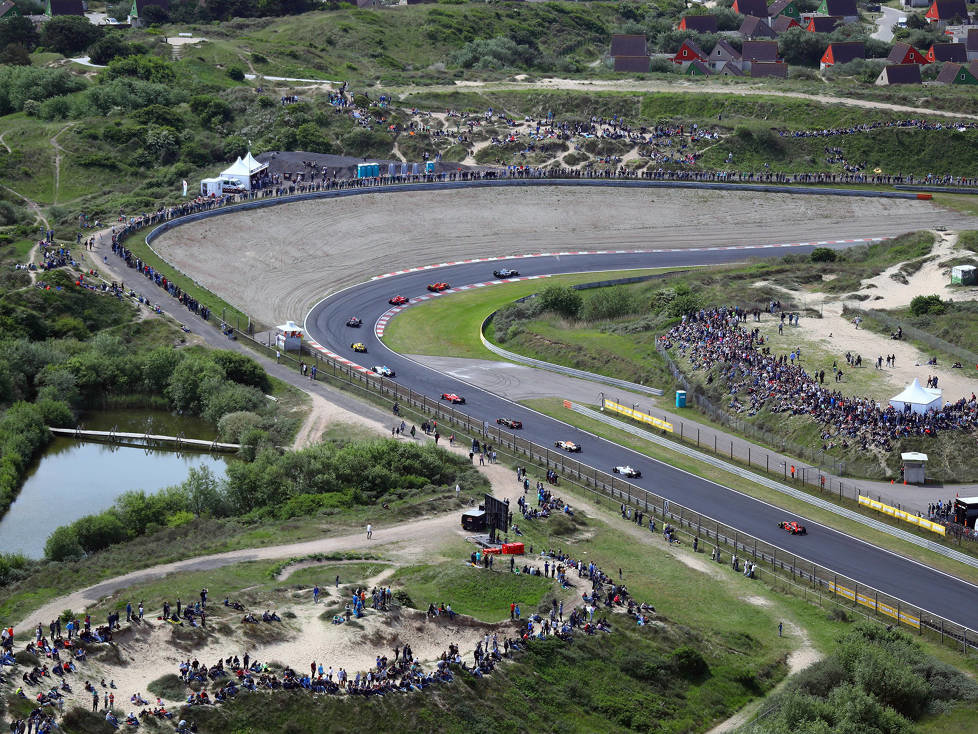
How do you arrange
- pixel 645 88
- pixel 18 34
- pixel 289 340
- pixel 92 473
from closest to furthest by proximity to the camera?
pixel 92 473, pixel 289 340, pixel 645 88, pixel 18 34

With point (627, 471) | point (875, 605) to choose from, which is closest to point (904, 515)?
point (875, 605)

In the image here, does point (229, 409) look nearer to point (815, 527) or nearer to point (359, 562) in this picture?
point (359, 562)

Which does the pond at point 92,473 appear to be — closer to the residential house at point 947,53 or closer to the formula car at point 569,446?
the formula car at point 569,446

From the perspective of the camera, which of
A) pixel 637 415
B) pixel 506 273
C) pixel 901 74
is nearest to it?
pixel 637 415

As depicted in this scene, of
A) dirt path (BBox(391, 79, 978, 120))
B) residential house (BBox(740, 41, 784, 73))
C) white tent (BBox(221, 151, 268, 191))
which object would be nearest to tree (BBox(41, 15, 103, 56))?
dirt path (BBox(391, 79, 978, 120))

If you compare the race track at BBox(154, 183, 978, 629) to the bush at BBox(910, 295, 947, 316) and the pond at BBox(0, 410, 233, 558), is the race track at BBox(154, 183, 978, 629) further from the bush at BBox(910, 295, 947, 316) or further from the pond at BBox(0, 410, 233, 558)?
the bush at BBox(910, 295, 947, 316)

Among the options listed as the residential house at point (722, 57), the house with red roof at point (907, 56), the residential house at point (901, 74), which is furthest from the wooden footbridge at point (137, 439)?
the house with red roof at point (907, 56)

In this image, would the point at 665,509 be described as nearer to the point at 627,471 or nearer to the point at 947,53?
the point at 627,471
